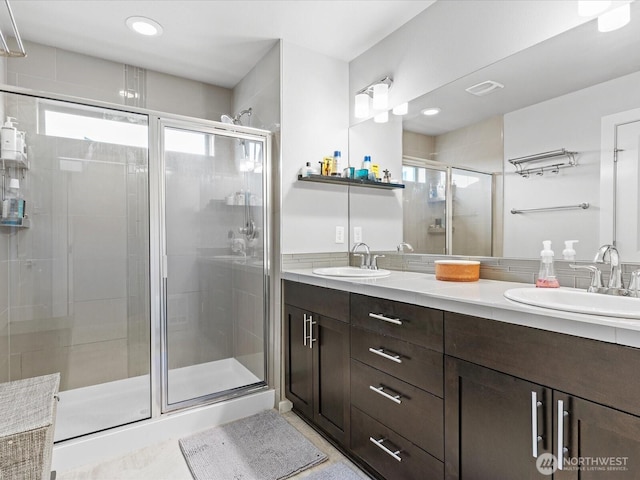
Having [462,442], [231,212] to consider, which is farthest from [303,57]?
[462,442]

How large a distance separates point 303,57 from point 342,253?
1391 mm

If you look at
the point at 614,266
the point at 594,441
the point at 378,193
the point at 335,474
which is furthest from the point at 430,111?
the point at 335,474

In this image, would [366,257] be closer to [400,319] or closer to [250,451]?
[400,319]

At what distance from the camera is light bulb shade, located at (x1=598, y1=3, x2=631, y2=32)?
1.27 meters

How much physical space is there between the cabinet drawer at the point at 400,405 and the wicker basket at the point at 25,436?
1194 millimetres

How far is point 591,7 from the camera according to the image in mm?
1330

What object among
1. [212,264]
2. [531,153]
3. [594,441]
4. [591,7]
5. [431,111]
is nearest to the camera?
[594,441]

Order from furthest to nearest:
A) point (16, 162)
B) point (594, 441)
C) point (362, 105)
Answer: point (362, 105) < point (16, 162) < point (594, 441)

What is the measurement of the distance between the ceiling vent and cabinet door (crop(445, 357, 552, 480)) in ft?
4.41

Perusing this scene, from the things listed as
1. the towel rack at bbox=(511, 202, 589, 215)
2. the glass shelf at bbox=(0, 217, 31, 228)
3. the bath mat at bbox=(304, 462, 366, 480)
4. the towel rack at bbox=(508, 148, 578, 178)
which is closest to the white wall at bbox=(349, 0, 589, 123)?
the towel rack at bbox=(508, 148, 578, 178)

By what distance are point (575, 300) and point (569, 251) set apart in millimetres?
293

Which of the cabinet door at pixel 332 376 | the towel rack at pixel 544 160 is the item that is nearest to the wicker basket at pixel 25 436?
the cabinet door at pixel 332 376

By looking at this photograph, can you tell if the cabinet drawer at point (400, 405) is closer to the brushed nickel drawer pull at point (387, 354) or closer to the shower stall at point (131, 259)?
the brushed nickel drawer pull at point (387, 354)

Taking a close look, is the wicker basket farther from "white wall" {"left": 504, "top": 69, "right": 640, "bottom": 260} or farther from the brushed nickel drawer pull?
"white wall" {"left": 504, "top": 69, "right": 640, "bottom": 260}
